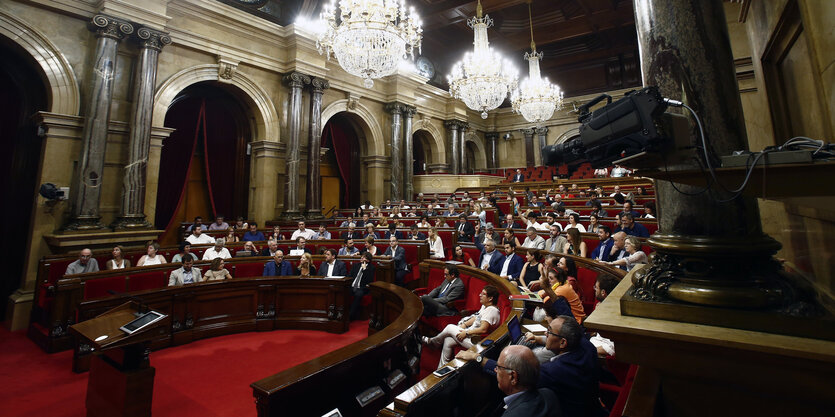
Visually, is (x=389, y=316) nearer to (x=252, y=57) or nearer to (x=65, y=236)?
(x=65, y=236)

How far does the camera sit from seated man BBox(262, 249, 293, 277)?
4.99 m

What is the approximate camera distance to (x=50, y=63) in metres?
6.04

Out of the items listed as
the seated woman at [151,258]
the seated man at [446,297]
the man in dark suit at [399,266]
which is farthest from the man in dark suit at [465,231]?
the seated woman at [151,258]

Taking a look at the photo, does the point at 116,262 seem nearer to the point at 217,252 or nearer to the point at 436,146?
the point at 217,252

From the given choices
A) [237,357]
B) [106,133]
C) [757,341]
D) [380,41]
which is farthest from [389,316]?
[106,133]

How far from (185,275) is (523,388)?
4.54 metres

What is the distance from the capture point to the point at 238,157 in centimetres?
994

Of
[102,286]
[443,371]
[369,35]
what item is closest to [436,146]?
[369,35]

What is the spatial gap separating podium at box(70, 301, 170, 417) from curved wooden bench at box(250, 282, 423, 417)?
3.49 ft

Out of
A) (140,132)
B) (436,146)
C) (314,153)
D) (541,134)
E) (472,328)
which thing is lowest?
(472,328)

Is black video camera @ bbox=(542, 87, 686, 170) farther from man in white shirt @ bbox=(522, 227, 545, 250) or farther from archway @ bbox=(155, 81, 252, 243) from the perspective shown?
archway @ bbox=(155, 81, 252, 243)

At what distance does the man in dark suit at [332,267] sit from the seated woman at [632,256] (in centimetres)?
334

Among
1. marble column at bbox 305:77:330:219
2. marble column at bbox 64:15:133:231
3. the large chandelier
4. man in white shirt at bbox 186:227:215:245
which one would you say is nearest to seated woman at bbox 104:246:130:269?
man in white shirt at bbox 186:227:215:245

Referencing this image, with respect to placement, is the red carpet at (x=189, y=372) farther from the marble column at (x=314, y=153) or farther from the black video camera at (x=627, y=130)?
the marble column at (x=314, y=153)
